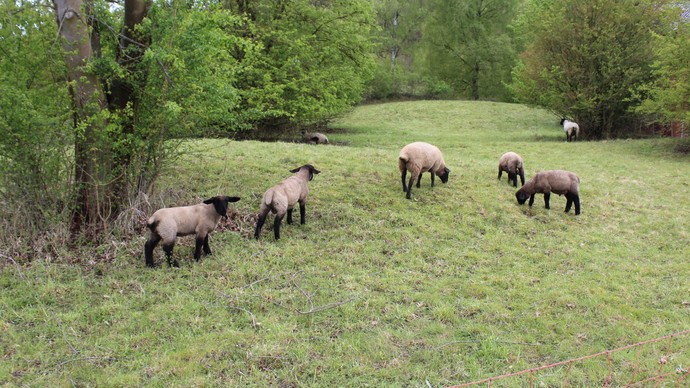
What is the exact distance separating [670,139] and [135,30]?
23.3 metres

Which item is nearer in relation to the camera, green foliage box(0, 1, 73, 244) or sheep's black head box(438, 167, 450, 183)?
green foliage box(0, 1, 73, 244)

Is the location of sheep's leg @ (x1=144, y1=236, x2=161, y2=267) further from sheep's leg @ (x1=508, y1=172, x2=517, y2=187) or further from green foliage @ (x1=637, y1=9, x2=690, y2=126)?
green foliage @ (x1=637, y1=9, x2=690, y2=126)

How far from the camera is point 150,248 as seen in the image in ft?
21.9

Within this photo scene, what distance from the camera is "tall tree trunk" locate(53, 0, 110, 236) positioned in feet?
22.9

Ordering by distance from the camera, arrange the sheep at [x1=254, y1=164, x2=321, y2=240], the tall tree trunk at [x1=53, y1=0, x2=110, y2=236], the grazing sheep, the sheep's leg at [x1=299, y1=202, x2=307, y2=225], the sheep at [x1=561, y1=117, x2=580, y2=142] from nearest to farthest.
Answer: the tall tree trunk at [x1=53, y1=0, x2=110, y2=236] → the sheep at [x1=254, y1=164, x2=321, y2=240] → the sheep's leg at [x1=299, y1=202, x2=307, y2=225] → the grazing sheep → the sheep at [x1=561, y1=117, x2=580, y2=142]

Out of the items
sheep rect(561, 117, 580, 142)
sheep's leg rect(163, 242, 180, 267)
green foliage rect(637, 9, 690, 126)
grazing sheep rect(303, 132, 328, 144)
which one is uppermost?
green foliage rect(637, 9, 690, 126)

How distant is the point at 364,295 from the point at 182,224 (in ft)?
9.03

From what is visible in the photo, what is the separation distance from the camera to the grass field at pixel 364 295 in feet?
16.2

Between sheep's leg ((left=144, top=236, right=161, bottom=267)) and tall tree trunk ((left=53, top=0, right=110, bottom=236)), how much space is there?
128cm

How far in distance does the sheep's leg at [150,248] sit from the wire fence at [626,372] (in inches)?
180

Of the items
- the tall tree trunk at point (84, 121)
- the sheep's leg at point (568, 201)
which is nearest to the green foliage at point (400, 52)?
the sheep's leg at point (568, 201)

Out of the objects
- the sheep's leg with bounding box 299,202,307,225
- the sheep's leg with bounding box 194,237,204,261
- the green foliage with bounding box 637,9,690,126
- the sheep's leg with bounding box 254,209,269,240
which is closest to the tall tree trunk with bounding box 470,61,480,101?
the green foliage with bounding box 637,9,690,126

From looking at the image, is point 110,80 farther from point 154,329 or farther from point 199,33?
point 154,329

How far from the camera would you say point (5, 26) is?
6715 mm
